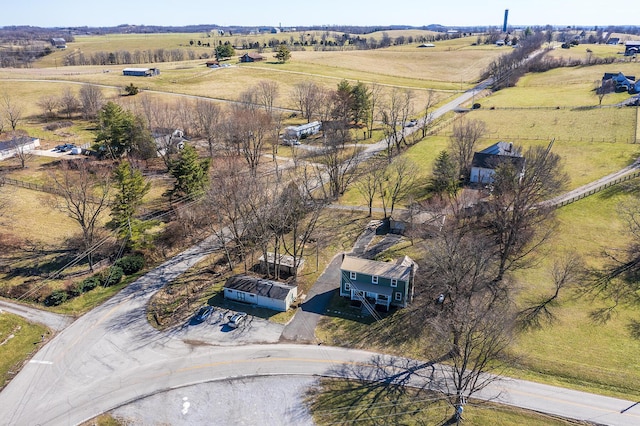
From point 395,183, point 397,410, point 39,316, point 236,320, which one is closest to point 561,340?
point 397,410

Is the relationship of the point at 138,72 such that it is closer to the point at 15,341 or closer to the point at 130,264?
the point at 130,264

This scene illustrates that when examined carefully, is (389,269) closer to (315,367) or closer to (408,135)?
(315,367)

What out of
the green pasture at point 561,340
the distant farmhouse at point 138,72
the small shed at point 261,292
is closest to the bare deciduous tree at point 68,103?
the distant farmhouse at point 138,72

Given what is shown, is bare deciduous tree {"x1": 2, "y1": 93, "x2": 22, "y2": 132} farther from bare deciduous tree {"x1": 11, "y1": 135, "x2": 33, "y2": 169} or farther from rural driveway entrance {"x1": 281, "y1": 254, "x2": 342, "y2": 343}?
rural driveway entrance {"x1": 281, "y1": 254, "x2": 342, "y2": 343}

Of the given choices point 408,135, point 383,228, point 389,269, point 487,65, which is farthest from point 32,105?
point 487,65

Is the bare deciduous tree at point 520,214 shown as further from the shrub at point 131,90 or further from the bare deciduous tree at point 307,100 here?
the shrub at point 131,90

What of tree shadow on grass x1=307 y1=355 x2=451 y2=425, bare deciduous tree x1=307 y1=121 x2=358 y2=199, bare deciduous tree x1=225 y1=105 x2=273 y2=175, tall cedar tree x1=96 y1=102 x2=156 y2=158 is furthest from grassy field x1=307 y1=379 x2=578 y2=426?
tall cedar tree x1=96 y1=102 x2=156 y2=158
